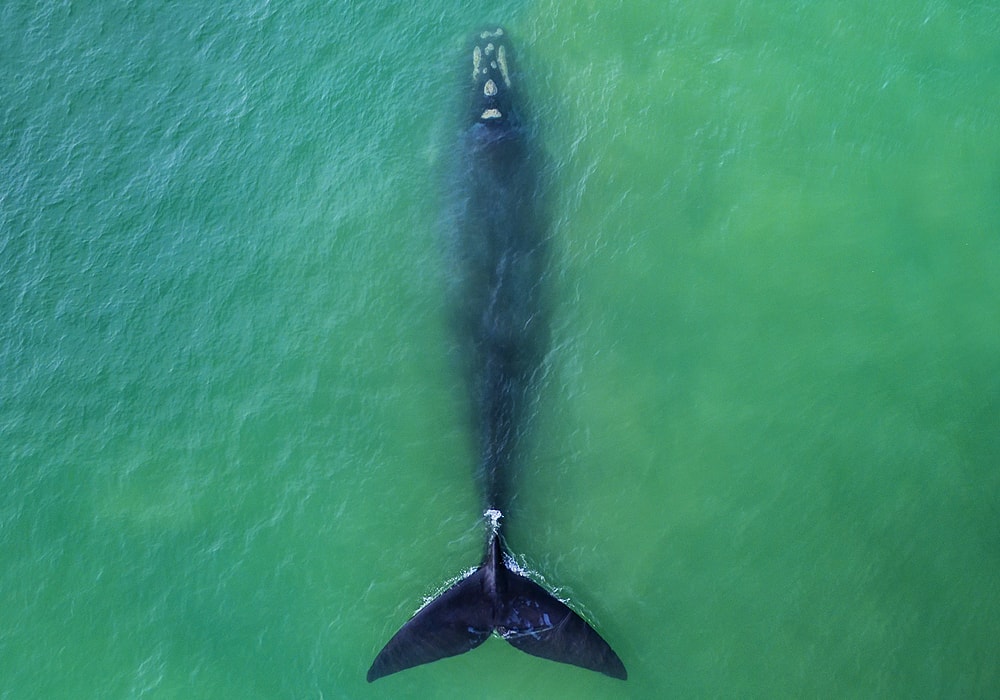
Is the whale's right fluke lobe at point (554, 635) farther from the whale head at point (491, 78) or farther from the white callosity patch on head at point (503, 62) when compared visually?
the white callosity patch on head at point (503, 62)

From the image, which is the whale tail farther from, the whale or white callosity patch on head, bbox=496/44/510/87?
white callosity patch on head, bbox=496/44/510/87

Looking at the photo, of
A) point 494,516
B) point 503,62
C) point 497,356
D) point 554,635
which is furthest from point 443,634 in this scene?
point 503,62

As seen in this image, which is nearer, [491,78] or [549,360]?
[549,360]

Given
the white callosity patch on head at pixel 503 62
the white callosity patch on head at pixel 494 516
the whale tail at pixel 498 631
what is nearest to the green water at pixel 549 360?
the white callosity patch on head at pixel 494 516

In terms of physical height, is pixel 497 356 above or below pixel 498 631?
above

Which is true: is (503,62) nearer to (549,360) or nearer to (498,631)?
(549,360)

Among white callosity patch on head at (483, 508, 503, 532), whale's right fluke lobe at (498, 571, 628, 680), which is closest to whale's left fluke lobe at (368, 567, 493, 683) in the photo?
whale's right fluke lobe at (498, 571, 628, 680)
